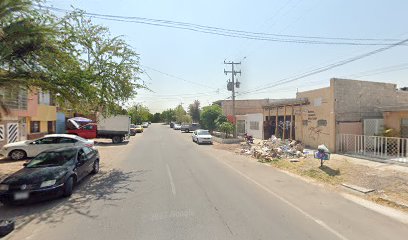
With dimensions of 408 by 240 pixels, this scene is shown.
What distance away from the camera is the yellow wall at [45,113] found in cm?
2659

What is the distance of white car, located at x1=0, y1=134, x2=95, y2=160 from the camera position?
15.2 meters

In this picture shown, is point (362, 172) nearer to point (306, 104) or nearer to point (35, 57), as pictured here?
point (306, 104)

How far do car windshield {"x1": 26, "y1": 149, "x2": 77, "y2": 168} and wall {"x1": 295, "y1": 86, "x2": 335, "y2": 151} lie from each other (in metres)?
15.6

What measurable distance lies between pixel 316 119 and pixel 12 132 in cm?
2208

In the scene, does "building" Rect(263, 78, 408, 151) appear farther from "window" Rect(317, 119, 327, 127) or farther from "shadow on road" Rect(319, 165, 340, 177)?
"shadow on road" Rect(319, 165, 340, 177)

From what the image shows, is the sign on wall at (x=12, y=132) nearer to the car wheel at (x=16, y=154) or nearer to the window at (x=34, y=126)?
the car wheel at (x=16, y=154)

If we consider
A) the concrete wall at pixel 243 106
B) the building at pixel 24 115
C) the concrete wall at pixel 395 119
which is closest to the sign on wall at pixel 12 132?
the building at pixel 24 115

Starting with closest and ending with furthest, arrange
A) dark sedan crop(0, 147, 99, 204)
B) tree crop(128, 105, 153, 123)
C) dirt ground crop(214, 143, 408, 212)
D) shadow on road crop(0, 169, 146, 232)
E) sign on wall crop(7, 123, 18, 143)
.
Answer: shadow on road crop(0, 169, 146, 232), dark sedan crop(0, 147, 99, 204), dirt ground crop(214, 143, 408, 212), sign on wall crop(7, 123, 18, 143), tree crop(128, 105, 153, 123)

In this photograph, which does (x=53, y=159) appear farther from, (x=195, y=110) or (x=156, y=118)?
(x=156, y=118)

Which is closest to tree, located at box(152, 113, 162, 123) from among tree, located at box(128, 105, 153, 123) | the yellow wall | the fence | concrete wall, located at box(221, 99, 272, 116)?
tree, located at box(128, 105, 153, 123)

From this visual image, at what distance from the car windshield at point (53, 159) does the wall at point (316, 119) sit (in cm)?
1556

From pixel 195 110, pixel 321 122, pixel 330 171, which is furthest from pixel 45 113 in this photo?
pixel 195 110

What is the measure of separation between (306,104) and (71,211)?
18526mm

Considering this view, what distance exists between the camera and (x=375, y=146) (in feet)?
50.4
